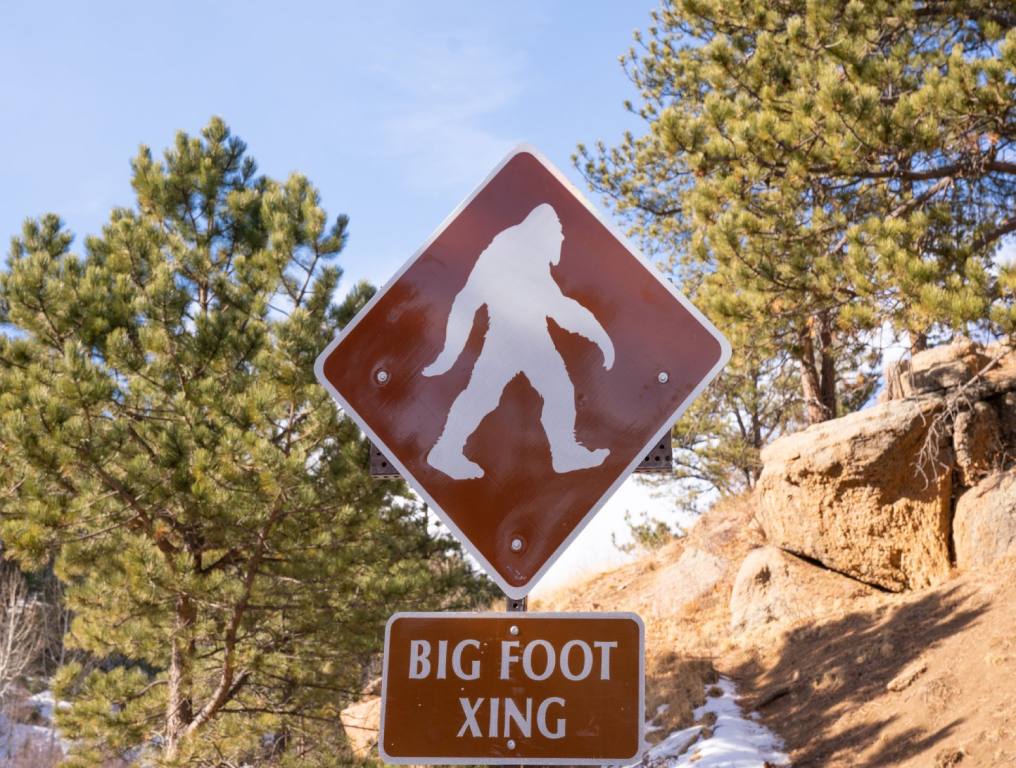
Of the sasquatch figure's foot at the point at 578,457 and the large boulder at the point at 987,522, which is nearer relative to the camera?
the sasquatch figure's foot at the point at 578,457

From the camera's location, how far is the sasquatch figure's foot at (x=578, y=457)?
6.95ft

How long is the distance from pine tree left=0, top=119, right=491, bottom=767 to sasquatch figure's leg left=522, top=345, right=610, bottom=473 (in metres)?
7.10

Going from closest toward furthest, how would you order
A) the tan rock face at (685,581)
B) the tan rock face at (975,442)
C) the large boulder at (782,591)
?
the tan rock face at (975,442)
the large boulder at (782,591)
the tan rock face at (685,581)

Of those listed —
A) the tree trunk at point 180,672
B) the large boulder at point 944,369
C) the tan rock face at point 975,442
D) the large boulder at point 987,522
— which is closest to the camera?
the tree trunk at point 180,672

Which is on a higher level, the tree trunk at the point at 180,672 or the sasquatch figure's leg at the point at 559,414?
the tree trunk at the point at 180,672

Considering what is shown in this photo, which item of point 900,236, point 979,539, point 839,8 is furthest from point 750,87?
point 979,539

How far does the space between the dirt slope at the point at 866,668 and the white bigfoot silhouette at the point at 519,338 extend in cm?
693

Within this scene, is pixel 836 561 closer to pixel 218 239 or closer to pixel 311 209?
pixel 311 209

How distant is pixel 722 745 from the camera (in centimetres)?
998

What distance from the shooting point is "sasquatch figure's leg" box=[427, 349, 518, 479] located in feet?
7.00

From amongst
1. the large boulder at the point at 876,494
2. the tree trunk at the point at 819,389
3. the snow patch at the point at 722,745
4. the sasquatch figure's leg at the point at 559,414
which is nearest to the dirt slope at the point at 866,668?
the snow patch at the point at 722,745

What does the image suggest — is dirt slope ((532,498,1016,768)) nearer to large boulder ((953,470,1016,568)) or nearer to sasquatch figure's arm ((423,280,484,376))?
large boulder ((953,470,1016,568))

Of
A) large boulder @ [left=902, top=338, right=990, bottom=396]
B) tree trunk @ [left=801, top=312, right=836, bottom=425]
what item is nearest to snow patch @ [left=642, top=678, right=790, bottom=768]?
large boulder @ [left=902, top=338, right=990, bottom=396]

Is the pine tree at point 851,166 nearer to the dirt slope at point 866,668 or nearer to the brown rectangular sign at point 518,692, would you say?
the dirt slope at point 866,668
